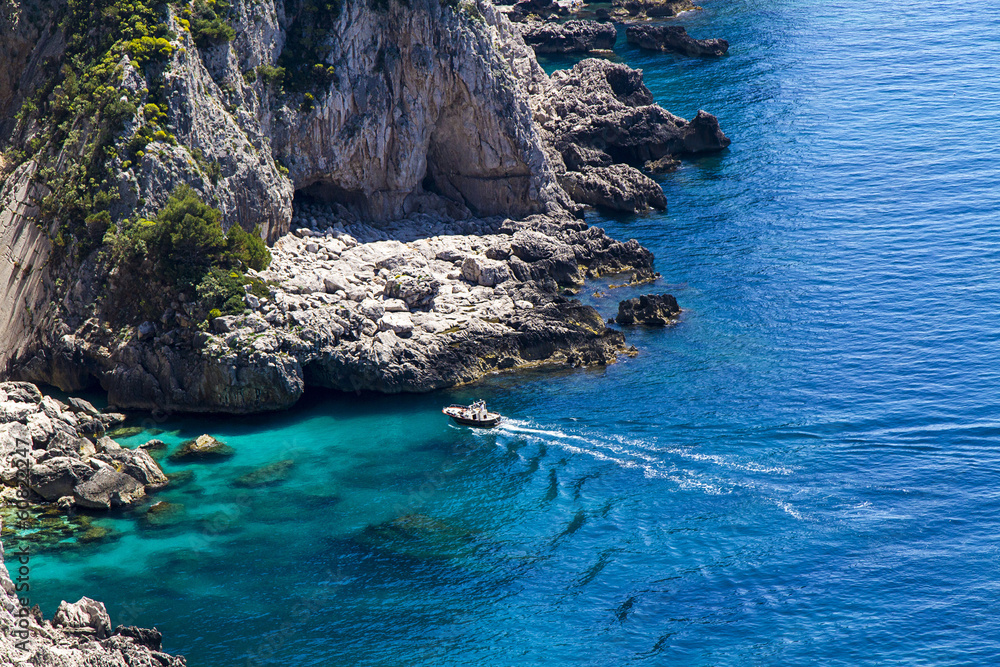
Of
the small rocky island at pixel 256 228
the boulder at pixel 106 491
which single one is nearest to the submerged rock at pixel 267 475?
the small rocky island at pixel 256 228

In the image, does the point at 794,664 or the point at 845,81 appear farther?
the point at 845,81

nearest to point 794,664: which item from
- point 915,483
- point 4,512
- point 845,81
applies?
point 915,483

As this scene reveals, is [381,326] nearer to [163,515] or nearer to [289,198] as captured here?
[289,198]

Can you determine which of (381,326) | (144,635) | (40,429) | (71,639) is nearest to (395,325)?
(381,326)

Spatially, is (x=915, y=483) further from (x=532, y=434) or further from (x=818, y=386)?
(x=532, y=434)

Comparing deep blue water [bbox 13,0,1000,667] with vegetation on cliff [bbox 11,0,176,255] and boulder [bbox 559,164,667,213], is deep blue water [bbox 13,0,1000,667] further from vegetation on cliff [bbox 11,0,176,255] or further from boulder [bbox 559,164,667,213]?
vegetation on cliff [bbox 11,0,176,255]

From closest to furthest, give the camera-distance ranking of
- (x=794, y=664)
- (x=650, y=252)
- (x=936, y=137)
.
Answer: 1. (x=794, y=664)
2. (x=650, y=252)
3. (x=936, y=137)
